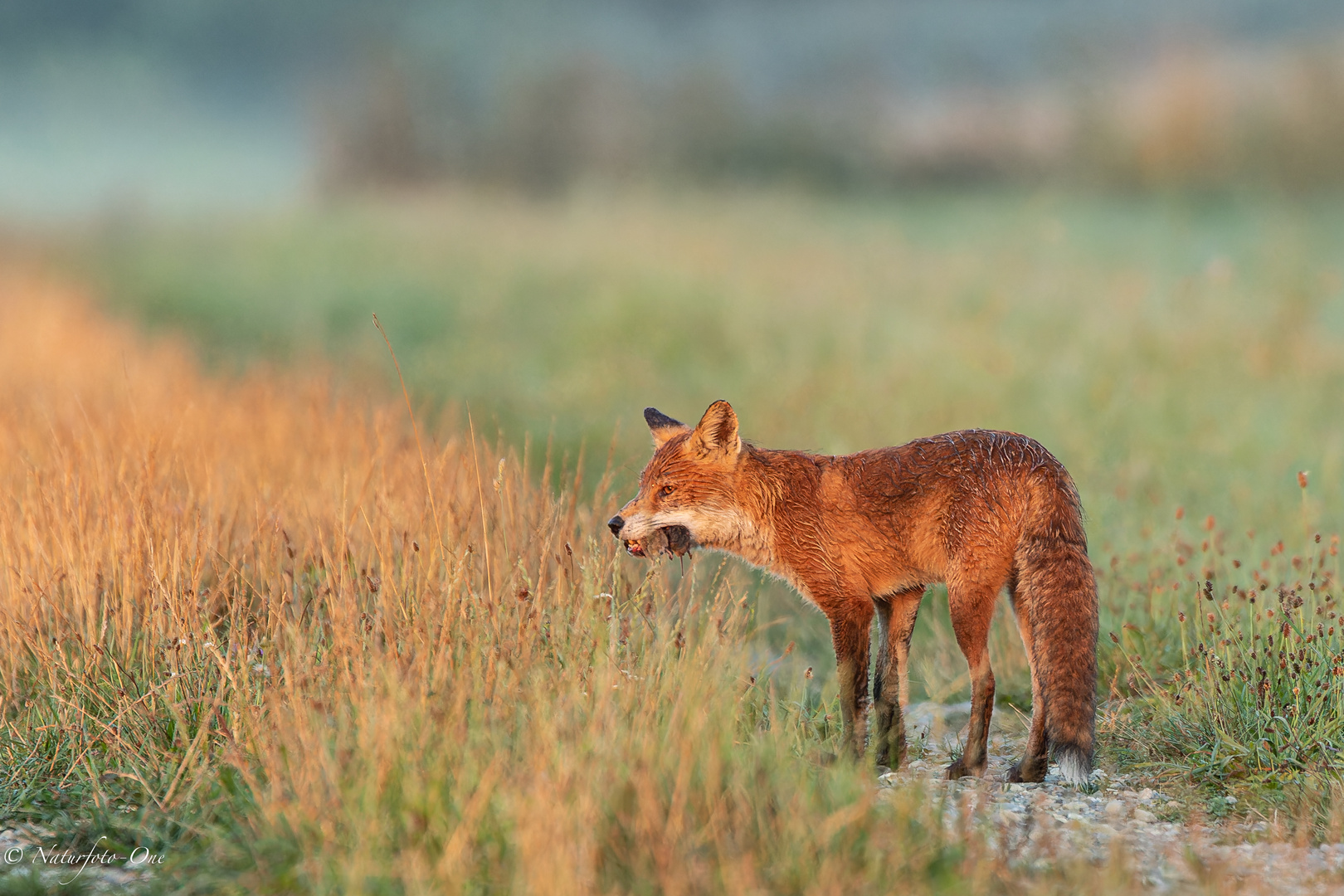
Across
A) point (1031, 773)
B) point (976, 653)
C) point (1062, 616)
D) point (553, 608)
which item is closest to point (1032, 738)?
point (1031, 773)

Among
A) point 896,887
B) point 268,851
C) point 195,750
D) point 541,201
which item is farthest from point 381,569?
point 541,201

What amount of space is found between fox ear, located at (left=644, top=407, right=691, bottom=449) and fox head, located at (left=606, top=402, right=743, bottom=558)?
0.28 metres

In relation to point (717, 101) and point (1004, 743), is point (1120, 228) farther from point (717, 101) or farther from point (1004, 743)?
point (1004, 743)

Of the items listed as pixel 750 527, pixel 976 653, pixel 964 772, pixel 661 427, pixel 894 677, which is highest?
pixel 661 427

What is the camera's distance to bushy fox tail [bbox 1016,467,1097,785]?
4859 mm

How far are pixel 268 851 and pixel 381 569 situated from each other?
1413 millimetres

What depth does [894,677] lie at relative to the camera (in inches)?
223

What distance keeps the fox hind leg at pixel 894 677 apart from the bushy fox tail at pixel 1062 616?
75cm

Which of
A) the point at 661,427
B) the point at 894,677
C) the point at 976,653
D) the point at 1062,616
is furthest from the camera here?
the point at 661,427

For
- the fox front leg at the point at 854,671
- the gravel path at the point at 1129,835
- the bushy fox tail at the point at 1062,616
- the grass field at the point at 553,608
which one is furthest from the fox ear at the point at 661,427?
the gravel path at the point at 1129,835

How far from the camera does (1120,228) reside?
90.5 feet

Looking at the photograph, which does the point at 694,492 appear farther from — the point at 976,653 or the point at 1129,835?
the point at 1129,835

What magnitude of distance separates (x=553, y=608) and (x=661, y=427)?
126 cm

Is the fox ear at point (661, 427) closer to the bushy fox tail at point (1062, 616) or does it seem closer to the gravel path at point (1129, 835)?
the bushy fox tail at point (1062, 616)
